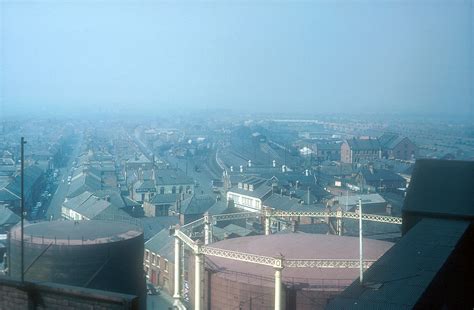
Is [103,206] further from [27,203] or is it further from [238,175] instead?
[238,175]

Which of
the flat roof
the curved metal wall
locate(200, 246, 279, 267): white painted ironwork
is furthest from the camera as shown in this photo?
the flat roof

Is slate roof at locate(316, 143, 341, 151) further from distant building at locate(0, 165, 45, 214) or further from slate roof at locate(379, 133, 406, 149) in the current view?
distant building at locate(0, 165, 45, 214)

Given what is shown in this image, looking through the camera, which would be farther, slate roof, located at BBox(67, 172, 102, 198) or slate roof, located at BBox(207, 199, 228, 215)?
slate roof, located at BBox(67, 172, 102, 198)

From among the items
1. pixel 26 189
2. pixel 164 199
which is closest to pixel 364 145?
pixel 164 199

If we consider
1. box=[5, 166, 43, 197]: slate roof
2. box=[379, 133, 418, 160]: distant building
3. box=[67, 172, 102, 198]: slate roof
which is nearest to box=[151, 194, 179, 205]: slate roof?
box=[67, 172, 102, 198]: slate roof

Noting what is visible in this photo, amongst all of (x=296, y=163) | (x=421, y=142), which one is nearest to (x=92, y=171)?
(x=296, y=163)
